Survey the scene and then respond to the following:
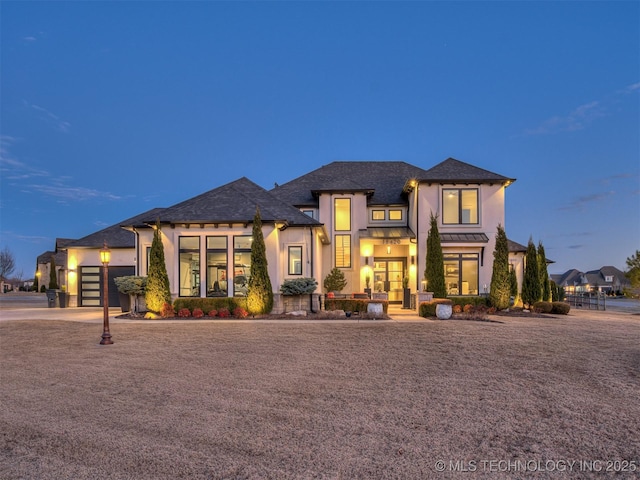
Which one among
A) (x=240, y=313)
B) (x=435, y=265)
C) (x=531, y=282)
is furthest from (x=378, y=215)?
(x=240, y=313)

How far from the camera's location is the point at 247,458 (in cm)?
410

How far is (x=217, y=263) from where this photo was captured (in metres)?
16.8

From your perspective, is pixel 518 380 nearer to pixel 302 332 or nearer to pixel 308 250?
pixel 302 332

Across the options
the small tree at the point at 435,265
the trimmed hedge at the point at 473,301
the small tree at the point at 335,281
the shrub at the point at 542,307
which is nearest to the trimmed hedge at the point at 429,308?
the small tree at the point at 435,265

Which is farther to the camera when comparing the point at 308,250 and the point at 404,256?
the point at 404,256

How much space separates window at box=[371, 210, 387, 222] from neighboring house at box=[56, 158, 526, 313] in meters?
0.06

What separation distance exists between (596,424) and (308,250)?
535 inches

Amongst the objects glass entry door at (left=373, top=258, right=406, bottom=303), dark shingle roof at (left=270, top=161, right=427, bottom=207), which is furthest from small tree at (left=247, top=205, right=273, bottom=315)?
glass entry door at (left=373, top=258, right=406, bottom=303)

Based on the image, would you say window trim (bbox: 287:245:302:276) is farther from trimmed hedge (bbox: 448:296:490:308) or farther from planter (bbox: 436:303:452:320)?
trimmed hedge (bbox: 448:296:490:308)

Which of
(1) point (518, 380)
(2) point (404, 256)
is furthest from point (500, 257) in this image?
(1) point (518, 380)

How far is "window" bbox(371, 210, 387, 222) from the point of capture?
75.5 ft

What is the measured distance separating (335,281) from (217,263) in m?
6.82

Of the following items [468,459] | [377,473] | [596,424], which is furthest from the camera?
[596,424]

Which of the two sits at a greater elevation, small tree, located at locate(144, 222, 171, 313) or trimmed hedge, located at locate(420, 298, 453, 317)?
small tree, located at locate(144, 222, 171, 313)
